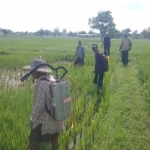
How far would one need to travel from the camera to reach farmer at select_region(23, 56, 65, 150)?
2.70 m

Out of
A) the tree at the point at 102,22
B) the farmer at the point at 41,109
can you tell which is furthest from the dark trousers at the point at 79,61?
the tree at the point at 102,22

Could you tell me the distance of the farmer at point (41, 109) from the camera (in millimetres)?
2701

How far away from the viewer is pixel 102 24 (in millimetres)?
74062

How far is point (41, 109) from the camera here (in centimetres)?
272

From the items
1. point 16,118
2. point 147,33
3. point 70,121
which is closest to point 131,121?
point 70,121

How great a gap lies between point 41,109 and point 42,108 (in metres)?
0.02

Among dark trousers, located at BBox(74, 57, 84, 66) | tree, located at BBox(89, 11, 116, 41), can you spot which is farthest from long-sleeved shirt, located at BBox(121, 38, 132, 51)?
tree, located at BBox(89, 11, 116, 41)

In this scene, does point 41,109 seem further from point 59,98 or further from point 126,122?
point 126,122

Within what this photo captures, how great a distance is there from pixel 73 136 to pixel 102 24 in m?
72.6

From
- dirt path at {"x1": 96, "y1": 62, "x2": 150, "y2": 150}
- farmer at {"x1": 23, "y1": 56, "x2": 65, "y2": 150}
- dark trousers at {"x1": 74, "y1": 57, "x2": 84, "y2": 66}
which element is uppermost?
farmer at {"x1": 23, "y1": 56, "x2": 65, "y2": 150}

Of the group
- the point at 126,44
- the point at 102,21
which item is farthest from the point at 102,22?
the point at 126,44

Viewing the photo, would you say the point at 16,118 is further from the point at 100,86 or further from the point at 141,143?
the point at 100,86

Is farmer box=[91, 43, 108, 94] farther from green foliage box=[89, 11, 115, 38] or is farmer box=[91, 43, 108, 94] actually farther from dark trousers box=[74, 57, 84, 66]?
green foliage box=[89, 11, 115, 38]

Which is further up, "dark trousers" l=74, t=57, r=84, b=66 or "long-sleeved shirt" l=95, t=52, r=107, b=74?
"long-sleeved shirt" l=95, t=52, r=107, b=74
